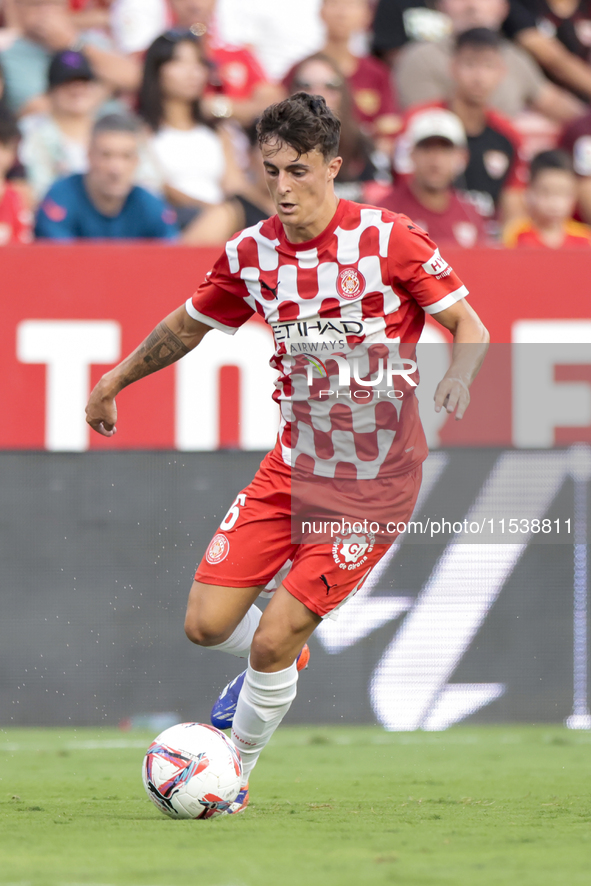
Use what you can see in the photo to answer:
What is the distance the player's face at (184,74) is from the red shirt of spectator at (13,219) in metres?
1.24

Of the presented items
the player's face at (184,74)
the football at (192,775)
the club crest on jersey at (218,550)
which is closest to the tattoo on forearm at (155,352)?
the club crest on jersey at (218,550)

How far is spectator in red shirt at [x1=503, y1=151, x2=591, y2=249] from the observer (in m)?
7.99

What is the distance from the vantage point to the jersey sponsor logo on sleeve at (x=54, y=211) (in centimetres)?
741

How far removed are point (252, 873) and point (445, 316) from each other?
1964 millimetres

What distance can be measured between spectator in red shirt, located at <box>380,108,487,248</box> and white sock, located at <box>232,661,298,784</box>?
13.0 feet

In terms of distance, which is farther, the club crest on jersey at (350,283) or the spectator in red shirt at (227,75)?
the spectator in red shirt at (227,75)

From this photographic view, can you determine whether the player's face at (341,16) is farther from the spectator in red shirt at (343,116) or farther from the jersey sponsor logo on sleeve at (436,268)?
the jersey sponsor logo on sleeve at (436,268)

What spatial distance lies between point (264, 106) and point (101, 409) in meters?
4.57

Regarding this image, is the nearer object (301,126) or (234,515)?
(301,126)

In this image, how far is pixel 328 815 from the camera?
4.20 m

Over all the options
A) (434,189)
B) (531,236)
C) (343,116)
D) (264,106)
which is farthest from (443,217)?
(264,106)

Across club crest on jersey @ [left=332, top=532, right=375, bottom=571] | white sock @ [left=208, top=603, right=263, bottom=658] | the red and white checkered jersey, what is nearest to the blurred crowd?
the red and white checkered jersey

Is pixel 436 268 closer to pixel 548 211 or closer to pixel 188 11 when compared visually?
pixel 548 211

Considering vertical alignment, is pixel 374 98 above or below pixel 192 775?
above
